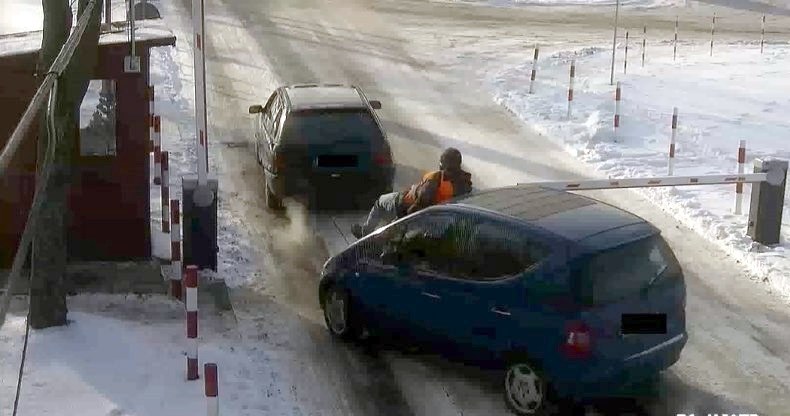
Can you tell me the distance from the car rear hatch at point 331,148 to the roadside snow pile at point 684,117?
382cm

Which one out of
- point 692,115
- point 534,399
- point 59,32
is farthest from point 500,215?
point 692,115

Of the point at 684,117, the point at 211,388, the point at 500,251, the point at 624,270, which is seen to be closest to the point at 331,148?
the point at 500,251

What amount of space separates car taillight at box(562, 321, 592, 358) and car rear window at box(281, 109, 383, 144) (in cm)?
643

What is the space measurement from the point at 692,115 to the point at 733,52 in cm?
812

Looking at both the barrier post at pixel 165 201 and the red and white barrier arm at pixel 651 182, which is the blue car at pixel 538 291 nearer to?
the red and white barrier arm at pixel 651 182

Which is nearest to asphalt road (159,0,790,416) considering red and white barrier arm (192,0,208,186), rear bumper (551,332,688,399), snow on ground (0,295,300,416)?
snow on ground (0,295,300,416)

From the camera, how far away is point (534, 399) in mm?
8586

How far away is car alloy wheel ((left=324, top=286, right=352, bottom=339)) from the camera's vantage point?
10.2 metres

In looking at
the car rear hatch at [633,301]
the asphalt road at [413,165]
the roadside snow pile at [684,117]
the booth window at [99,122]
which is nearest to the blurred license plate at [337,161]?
the asphalt road at [413,165]

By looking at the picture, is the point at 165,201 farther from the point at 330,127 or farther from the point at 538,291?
the point at 538,291

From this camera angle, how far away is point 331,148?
14.1m

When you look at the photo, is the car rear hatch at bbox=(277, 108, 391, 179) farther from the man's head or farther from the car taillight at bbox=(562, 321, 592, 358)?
the car taillight at bbox=(562, 321, 592, 358)

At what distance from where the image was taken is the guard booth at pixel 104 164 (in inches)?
470

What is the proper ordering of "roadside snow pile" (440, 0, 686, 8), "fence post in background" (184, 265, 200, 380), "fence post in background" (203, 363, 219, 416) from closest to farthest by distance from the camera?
"fence post in background" (203, 363, 219, 416)
"fence post in background" (184, 265, 200, 380)
"roadside snow pile" (440, 0, 686, 8)
